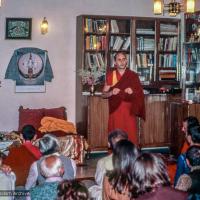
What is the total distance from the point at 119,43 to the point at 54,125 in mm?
1981

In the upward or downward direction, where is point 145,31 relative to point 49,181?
upward

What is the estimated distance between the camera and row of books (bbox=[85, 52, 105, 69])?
785cm

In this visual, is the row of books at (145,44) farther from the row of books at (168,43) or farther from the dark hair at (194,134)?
the dark hair at (194,134)

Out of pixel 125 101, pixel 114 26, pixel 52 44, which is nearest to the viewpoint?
pixel 125 101

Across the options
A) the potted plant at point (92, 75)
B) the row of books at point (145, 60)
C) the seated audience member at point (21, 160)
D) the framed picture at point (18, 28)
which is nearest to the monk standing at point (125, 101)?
the potted plant at point (92, 75)

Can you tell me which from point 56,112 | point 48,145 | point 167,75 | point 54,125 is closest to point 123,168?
point 48,145

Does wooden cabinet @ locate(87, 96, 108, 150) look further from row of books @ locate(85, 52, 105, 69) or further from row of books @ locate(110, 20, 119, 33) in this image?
row of books @ locate(110, 20, 119, 33)

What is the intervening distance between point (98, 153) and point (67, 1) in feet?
8.55

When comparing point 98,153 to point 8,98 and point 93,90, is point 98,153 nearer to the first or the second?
point 93,90

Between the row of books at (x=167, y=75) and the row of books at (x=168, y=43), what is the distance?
394 mm

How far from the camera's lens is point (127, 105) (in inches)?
248

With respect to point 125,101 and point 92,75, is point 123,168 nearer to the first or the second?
point 125,101

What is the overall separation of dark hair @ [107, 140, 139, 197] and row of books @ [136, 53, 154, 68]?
4.89m

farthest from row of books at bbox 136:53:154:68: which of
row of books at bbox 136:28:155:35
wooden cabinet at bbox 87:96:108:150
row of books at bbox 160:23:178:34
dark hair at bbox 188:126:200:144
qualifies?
dark hair at bbox 188:126:200:144
